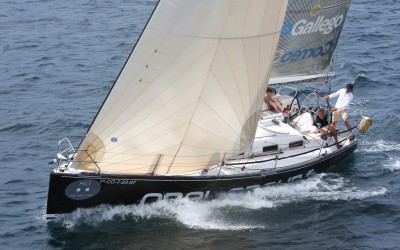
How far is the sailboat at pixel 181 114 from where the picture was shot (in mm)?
23766

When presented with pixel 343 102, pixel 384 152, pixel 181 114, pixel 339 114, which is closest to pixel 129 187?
pixel 181 114

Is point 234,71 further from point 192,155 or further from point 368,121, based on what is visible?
point 368,121

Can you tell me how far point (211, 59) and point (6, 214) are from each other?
353 inches

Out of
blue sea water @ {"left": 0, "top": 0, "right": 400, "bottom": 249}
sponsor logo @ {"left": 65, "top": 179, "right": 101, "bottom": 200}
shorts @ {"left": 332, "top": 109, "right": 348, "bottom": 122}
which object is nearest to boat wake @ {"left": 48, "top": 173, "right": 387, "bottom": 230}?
blue sea water @ {"left": 0, "top": 0, "right": 400, "bottom": 249}

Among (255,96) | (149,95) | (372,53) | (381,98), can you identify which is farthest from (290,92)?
(149,95)

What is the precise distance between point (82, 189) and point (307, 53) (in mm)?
10671

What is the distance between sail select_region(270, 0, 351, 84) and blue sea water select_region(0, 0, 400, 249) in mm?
3948

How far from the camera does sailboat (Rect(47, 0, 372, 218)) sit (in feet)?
78.0

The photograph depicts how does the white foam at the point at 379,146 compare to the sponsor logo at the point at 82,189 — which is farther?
the white foam at the point at 379,146

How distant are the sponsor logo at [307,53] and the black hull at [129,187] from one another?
15.1 ft

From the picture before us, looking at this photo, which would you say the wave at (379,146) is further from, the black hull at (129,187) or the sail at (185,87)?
the sail at (185,87)

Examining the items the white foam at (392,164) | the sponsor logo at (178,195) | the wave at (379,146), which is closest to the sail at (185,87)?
the sponsor logo at (178,195)

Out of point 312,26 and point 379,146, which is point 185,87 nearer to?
point 312,26

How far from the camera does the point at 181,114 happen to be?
2464 centimetres
